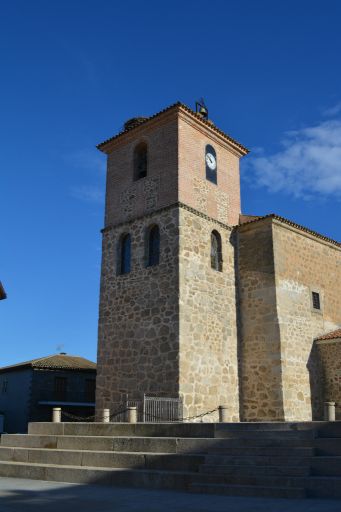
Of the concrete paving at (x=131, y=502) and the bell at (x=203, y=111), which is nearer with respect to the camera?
the concrete paving at (x=131, y=502)

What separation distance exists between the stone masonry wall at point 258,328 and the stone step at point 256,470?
23.3ft

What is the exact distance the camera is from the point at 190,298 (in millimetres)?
16406

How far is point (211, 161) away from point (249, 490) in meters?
13.0

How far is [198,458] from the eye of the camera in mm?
10070

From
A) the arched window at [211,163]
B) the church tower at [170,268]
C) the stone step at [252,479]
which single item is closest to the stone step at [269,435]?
the stone step at [252,479]

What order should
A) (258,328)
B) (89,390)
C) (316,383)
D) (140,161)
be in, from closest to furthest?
1. (258,328)
2. (316,383)
3. (140,161)
4. (89,390)

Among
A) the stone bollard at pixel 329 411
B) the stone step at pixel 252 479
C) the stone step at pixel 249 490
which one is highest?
the stone bollard at pixel 329 411

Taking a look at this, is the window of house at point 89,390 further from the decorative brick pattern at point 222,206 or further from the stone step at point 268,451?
the stone step at point 268,451

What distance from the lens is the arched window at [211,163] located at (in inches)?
744

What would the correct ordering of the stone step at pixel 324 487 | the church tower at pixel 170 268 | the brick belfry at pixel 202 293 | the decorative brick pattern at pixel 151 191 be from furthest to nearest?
the decorative brick pattern at pixel 151 191, the brick belfry at pixel 202 293, the church tower at pixel 170 268, the stone step at pixel 324 487

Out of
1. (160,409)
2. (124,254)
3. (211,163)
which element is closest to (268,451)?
(160,409)

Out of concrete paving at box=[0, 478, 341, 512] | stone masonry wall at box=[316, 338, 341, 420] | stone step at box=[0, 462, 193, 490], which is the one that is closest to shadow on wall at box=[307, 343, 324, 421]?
stone masonry wall at box=[316, 338, 341, 420]

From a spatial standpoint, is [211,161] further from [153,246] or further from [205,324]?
[205,324]

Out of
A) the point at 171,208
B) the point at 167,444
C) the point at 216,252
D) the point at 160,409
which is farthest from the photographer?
the point at 216,252
